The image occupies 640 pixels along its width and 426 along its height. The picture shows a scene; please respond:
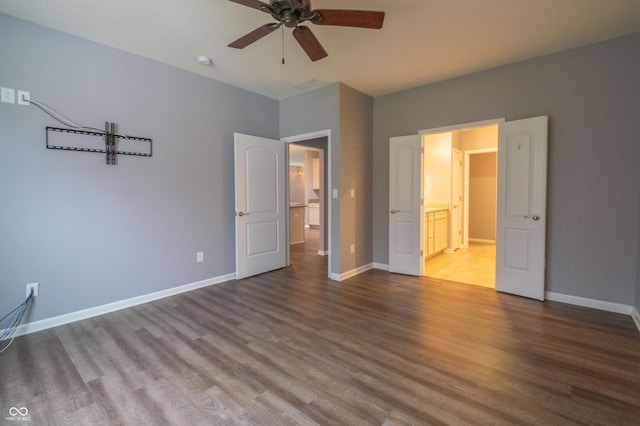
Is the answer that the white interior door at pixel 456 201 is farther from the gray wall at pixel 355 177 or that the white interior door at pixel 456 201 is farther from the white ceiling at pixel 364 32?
the white ceiling at pixel 364 32

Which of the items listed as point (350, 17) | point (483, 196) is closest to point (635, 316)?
point (350, 17)

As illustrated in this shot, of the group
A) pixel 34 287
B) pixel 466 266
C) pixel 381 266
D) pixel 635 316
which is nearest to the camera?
pixel 34 287

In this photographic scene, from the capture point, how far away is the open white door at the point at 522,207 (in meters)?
3.25

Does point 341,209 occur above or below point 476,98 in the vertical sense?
below

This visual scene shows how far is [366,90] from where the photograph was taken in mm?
4309

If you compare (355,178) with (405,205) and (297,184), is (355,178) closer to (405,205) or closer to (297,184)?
(405,205)

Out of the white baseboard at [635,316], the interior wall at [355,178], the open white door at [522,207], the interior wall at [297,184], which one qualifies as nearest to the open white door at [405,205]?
the interior wall at [355,178]

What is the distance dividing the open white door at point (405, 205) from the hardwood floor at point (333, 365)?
42.1 inches

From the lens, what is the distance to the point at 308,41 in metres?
2.24

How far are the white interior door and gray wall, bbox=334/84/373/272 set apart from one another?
229cm

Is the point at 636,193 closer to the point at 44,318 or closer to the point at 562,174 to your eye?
the point at 562,174

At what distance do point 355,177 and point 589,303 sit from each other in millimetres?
3011

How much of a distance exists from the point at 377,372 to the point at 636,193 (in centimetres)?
306

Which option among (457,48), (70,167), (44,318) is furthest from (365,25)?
(44,318)
